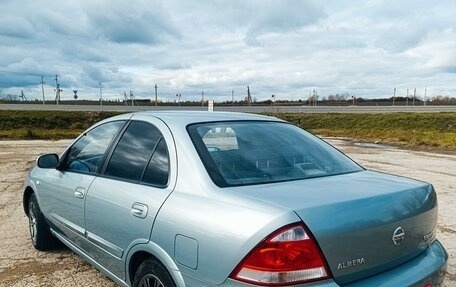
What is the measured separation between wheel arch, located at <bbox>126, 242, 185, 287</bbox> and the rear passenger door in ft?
0.18

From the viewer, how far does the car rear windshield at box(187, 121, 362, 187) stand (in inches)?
105

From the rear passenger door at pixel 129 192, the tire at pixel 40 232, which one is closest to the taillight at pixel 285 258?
the rear passenger door at pixel 129 192

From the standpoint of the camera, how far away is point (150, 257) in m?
2.73

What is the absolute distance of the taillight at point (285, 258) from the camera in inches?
80.3

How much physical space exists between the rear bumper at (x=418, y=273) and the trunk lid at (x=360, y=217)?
0.03 meters

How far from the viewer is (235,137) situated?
3119 millimetres

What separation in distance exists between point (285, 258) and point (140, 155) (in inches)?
58.6

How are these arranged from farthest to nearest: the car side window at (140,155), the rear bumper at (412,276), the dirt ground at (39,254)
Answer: the dirt ground at (39,254) → the car side window at (140,155) → the rear bumper at (412,276)

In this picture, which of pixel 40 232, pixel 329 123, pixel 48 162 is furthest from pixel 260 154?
pixel 329 123

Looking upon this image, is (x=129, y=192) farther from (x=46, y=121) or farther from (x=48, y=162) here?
(x=46, y=121)

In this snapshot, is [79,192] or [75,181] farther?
[75,181]


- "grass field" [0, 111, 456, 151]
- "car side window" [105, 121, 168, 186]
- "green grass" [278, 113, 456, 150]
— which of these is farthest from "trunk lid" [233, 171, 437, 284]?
"green grass" [278, 113, 456, 150]

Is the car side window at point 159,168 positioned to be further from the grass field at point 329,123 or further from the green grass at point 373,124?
the green grass at point 373,124

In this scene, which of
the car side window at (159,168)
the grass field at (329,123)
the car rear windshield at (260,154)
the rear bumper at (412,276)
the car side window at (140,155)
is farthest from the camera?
the grass field at (329,123)
